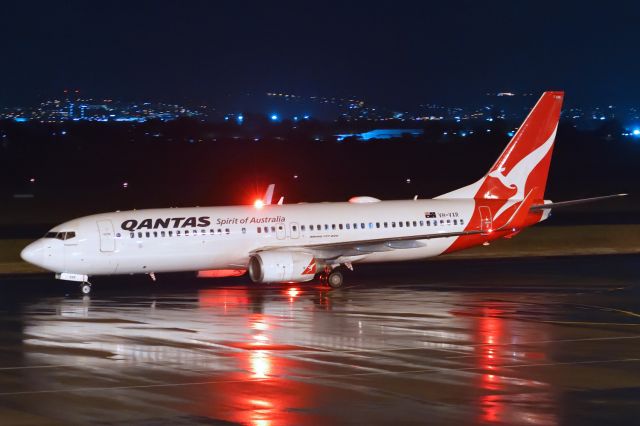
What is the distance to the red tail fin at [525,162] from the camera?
44.1 metres

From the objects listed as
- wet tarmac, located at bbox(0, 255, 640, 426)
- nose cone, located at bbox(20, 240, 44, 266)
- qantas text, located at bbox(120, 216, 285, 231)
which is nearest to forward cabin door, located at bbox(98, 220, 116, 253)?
qantas text, located at bbox(120, 216, 285, 231)

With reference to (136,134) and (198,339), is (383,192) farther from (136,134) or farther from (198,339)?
(136,134)

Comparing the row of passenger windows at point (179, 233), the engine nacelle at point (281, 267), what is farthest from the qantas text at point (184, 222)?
the engine nacelle at point (281, 267)

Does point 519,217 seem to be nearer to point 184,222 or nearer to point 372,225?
point 372,225

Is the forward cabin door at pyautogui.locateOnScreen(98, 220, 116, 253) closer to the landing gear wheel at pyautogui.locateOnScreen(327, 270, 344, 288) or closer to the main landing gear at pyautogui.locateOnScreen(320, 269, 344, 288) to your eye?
the main landing gear at pyautogui.locateOnScreen(320, 269, 344, 288)

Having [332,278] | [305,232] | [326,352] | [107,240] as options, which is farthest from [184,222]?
[326,352]

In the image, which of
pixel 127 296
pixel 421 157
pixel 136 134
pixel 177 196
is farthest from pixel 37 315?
pixel 136 134

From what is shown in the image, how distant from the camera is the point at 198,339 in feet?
88.0

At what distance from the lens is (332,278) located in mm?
39406

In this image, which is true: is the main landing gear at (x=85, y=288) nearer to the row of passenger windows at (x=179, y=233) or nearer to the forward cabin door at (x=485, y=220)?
the row of passenger windows at (x=179, y=233)

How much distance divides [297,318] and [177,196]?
63892mm

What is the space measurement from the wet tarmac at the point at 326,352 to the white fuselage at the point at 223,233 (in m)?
1.09

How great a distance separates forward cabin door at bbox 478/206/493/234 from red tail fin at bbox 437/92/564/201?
3.51ft

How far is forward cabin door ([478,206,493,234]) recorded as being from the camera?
42.8 m
